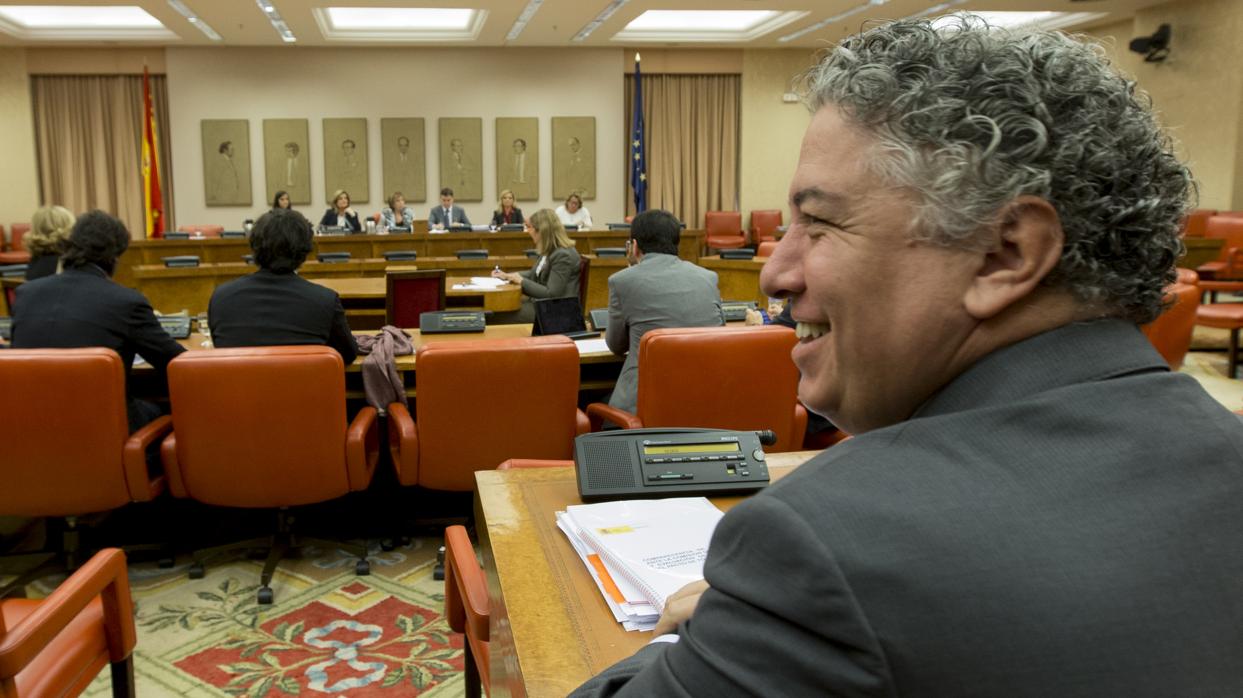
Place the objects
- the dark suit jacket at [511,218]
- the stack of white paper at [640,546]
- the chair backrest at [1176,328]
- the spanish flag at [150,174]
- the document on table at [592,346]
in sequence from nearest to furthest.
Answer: the stack of white paper at [640,546]
the document on table at [592,346]
the chair backrest at [1176,328]
the spanish flag at [150,174]
the dark suit jacket at [511,218]

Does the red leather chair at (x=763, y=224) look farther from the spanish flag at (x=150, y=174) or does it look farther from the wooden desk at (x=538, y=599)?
the wooden desk at (x=538, y=599)

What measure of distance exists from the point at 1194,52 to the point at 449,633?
11102 mm

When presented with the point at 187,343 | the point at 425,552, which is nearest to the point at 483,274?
the point at 187,343

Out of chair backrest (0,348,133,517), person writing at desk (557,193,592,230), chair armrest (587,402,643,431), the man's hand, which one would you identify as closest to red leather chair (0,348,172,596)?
chair backrest (0,348,133,517)

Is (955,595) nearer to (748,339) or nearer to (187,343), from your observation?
(748,339)

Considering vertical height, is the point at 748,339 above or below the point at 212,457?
above

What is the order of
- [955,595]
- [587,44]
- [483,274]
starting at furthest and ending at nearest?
[587,44] < [483,274] < [955,595]

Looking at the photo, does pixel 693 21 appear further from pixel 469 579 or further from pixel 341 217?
pixel 469 579

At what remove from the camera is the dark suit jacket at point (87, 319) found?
10.8 ft

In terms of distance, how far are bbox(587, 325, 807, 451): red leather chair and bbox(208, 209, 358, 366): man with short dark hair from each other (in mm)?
1223

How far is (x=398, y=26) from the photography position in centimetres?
1209

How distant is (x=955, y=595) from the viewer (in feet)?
1.90

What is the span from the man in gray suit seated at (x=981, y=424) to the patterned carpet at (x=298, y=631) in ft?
6.85

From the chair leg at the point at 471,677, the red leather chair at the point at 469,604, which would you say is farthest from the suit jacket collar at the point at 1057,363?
the chair leg at the point at 471,677
